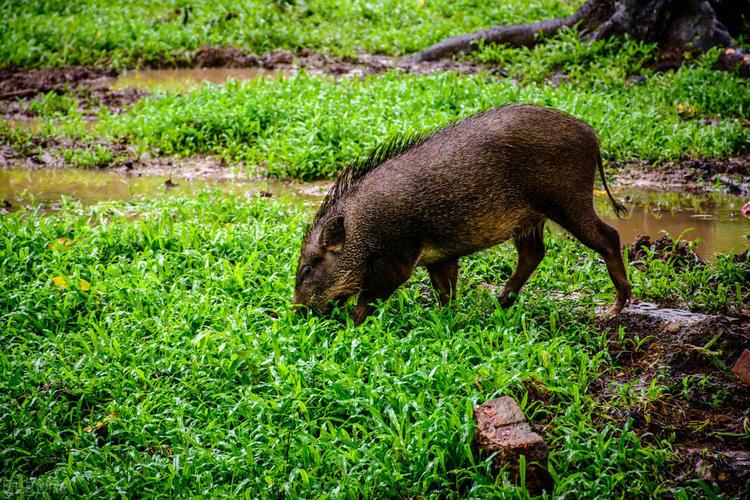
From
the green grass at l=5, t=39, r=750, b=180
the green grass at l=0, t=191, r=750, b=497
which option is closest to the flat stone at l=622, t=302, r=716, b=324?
the green grass at l=0, t=191, r=750, b=497

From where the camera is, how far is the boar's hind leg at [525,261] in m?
5.36

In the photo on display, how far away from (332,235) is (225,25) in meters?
9.60

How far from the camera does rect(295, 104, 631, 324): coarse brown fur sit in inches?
196

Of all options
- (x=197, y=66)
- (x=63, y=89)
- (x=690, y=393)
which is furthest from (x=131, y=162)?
(x=690, y=393)

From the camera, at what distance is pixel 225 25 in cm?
1364

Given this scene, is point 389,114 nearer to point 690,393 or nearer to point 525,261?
point 525,261

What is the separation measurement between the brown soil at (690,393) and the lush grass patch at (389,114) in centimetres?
362

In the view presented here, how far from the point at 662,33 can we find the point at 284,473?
30.0ft

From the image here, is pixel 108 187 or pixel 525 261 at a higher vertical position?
pixel 525 261

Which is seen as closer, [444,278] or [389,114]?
[444,278]

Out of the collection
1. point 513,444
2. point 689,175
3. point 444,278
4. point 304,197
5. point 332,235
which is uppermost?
point 332,235

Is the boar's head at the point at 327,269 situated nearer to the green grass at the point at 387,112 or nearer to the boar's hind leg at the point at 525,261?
the boar's hind leg at the point at 525,261

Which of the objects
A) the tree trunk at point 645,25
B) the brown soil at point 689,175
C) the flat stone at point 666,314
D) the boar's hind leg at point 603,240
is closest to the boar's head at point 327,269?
the boar's hind leg at point 603,240

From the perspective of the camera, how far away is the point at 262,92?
9656mm
